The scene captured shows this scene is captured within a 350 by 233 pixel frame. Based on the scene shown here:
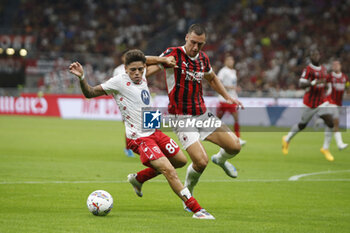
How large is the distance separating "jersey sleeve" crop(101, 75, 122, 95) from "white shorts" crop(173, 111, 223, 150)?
122cm

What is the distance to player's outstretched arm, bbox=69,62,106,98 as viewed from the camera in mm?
7266

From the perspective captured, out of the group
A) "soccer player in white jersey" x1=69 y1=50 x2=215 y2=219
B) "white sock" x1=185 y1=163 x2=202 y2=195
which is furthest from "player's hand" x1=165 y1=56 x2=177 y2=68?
"white sock" x1=185 y1=163 x2=202 y2=195

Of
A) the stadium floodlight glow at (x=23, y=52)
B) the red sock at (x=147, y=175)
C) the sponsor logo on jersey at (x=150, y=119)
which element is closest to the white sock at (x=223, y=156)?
the red sock at (x=147, y=175)

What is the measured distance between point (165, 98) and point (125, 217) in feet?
75.7

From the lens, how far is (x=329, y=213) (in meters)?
8.03

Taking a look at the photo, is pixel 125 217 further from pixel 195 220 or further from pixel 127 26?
pixel 127 26

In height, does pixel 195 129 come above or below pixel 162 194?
above

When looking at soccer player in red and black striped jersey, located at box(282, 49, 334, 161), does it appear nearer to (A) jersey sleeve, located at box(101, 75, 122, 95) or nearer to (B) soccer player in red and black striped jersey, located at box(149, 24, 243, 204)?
(B) soccer player in red and black striped jersey, located at box(149, 24, 243, 204)

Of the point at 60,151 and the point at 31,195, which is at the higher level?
the point at 31,195

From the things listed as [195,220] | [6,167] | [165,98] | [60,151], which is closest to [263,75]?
[165,98]

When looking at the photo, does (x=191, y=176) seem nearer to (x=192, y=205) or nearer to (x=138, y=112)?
(x=192, y=205)

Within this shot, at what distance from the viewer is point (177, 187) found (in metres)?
7.46

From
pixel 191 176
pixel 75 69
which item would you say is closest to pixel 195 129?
pixel 191 176

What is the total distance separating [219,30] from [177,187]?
31.1 meters
